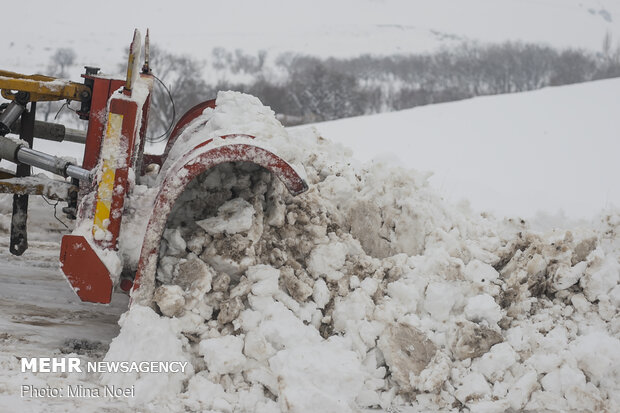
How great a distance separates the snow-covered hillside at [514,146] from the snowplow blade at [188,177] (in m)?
2.05

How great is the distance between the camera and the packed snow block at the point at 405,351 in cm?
303

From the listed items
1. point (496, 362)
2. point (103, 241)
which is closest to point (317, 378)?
point (496, 362)

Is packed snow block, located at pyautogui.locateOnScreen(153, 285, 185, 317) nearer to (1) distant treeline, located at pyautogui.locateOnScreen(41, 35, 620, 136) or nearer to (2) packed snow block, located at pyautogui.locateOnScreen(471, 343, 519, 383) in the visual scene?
(2) packed snow block, located at pyautogui.locateOnScreen(471, 343, 519, 383)

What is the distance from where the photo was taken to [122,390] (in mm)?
2811

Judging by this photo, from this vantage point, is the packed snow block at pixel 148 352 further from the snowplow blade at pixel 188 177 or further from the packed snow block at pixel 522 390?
the packed snow block at pixel 522 390

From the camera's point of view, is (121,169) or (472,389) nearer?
(472,389)

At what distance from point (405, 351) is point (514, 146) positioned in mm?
10291

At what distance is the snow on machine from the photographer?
3021 millimetres

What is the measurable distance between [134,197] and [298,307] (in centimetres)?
103

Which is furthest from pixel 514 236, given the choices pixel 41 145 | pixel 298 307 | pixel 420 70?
pixel 420 70

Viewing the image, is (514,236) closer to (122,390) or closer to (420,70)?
(122,390)

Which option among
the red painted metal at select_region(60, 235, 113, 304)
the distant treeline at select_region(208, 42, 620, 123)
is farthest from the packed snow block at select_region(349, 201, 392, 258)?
the distant treeline at select_region(208, 42, 620, 123)

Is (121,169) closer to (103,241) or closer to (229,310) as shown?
(103,241)

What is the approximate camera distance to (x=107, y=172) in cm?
312
